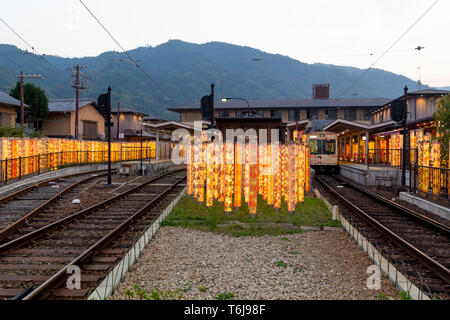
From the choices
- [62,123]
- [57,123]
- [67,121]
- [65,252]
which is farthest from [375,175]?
[57,123]

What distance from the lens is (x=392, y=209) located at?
12781 millimetres

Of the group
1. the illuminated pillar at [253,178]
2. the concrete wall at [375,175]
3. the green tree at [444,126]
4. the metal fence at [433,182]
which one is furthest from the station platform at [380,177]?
the illuminated pillar at [253,178]

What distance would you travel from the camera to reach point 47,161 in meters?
23.7

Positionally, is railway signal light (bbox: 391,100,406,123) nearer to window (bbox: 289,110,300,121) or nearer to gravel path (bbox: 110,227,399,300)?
gravel path (bbox: 110,227,399,300)

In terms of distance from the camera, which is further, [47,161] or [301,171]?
[47,161]

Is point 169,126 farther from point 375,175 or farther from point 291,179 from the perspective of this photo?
point 291,179

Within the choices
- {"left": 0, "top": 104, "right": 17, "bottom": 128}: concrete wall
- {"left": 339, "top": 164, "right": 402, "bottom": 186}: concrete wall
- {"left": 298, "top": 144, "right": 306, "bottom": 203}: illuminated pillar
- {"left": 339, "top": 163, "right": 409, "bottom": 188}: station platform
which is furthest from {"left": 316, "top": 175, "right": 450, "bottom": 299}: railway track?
{"left": 0, "top": 104, "right": 17, "bottom": 128}: concrete wall

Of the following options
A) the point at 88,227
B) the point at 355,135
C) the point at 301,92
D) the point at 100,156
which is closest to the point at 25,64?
the point at 301,92

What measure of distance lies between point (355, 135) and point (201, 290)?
34.7 metres

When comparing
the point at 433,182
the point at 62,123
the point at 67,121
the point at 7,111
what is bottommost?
the point at 433,182

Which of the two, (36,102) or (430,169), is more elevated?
(36,102)

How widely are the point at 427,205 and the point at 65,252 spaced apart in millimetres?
12000

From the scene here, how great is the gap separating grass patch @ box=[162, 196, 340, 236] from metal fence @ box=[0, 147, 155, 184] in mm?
11729

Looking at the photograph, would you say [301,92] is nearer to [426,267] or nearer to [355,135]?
[355,135]
